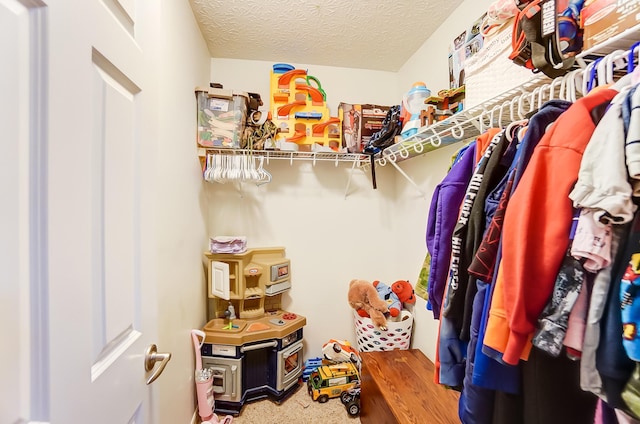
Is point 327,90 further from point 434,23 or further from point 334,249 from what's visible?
Answer: point 334,249

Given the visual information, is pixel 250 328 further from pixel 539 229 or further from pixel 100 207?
pixel 539 229

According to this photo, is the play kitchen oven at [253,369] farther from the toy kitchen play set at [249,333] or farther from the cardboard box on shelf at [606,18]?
the cardboard box on shelf at [606,18]

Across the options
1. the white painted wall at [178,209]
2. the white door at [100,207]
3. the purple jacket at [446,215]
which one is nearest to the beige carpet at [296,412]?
the white painted wall at [178,209]

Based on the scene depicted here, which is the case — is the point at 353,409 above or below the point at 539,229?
below

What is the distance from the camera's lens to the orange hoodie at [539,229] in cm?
55

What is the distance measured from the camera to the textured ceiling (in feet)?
5.24

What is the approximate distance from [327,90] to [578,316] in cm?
213

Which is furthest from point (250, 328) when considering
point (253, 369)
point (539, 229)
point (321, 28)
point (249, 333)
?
point (321, 28)

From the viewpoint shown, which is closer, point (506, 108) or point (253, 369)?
point (506, 108)

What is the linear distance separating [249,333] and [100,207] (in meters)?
1.40

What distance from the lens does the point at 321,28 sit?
5.85 ft

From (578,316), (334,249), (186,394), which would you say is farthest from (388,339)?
(578,316)

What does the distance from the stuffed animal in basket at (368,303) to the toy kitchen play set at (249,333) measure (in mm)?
409

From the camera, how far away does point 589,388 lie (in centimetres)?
50
